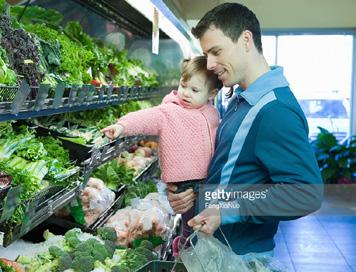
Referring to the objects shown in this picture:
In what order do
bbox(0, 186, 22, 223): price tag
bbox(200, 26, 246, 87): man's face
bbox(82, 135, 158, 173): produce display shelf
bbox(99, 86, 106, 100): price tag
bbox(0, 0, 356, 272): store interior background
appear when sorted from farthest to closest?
bbox(0, 0, 356, 272): store interior background, bbox(99, 86, 106, 100): price tag, bbox(82, 135, 158, 173): produce display shelf, bbox(200, 26, 246, 87): man's face, bbox(0, 186, 22, 223): price tag

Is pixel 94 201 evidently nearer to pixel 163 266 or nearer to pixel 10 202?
pixel 163 266

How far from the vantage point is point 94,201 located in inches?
136

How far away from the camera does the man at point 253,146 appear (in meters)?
2.17

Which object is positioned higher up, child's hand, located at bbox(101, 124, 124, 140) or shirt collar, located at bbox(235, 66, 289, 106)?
shirt collar, located at bbox(235, 66, 289, 106)

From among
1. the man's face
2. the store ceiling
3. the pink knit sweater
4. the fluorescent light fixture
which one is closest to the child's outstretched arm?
the pink knit sweater

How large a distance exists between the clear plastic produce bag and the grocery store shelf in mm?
723

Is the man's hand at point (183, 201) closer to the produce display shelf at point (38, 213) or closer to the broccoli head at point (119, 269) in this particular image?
the broccoli head at point (119, 269)

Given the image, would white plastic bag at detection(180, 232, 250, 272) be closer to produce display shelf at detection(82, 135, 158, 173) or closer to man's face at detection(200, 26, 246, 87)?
man's face at detection(200, 26, 246, 87)

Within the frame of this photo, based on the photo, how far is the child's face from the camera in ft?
9.05

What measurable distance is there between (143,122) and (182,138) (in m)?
0.21

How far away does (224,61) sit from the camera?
2.37 m

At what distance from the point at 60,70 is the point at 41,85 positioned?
84 cm

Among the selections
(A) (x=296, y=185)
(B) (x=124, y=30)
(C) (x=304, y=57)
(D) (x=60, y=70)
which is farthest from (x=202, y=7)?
(C) (x=304, y=57)

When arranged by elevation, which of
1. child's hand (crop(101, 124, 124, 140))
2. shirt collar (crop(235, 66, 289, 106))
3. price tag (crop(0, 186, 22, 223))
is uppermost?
shirt collar (crop(235, 66, 289, 106))
